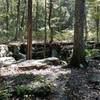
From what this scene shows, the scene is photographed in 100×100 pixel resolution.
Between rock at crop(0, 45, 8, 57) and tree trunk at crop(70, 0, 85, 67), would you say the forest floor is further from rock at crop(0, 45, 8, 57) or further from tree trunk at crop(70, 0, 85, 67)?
rock at crop(0, 45, 8, 57)

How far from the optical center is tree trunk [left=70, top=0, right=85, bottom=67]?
1051 centimetres

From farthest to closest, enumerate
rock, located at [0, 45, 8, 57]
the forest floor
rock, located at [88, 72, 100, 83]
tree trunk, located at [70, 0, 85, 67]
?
rock, located at [0, 45, 8, 57] < tree trunk, located at [70, 0, 85, 67] < rock, located at [88, 72, 100, 83] < the forest floor

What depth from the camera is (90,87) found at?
7.68 metres

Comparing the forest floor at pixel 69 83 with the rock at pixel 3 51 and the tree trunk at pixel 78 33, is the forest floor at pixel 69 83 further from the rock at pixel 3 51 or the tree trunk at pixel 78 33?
the rock at pixel 3 51

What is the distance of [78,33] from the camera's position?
418 inches

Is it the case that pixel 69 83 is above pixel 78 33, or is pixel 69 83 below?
below

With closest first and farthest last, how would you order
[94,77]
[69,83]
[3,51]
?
[69,83] < [94,77] < [3,51]

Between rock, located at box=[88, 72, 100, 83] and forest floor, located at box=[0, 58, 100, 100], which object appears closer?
forest floor, located at box=[0, 58, 100, 100]

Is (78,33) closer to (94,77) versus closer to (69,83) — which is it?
(94,77)

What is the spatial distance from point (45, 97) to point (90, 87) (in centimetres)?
181

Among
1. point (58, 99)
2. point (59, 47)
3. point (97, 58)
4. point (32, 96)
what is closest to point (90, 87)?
point (58, 99)

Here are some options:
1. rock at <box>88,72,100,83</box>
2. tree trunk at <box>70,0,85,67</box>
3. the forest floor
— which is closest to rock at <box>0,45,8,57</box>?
tree trunk at <box>70,0,85,67</box>

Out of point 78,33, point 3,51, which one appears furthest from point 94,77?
point 3,51

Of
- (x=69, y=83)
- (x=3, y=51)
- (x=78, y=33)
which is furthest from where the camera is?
(x=3, y=51)
